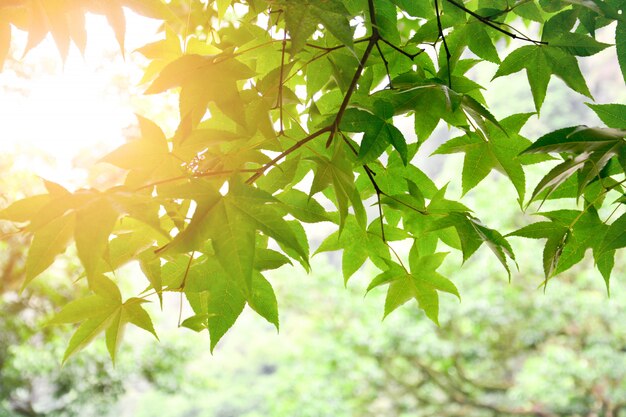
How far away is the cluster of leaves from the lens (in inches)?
14.1

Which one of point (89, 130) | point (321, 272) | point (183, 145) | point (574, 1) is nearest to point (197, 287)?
point (183, 145)

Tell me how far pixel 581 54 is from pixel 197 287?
0.34 metres

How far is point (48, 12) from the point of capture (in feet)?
1.19

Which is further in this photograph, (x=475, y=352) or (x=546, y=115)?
(x=546, y=115)

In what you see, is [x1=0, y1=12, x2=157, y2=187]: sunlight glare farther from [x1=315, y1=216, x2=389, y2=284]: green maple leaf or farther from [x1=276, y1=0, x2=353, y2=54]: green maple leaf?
[x1=276, y1=0, x2=353, y2=54]: green maple leaf

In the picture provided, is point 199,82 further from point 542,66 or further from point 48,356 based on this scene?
point 48,356

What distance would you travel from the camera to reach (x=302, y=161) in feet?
1.70

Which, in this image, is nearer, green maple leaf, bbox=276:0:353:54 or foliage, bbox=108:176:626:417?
green maple leaf, bbox=276:0:353:54

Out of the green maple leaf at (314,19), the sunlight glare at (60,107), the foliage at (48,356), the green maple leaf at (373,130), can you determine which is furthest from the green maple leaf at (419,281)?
the sunlight glare at (60,107)

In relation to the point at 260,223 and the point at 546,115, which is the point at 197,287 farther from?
the point at 546,115

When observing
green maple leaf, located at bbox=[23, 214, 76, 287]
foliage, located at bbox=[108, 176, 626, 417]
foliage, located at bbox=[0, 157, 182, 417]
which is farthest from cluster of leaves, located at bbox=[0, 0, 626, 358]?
foliage, located at bbox=[108, 176, 626, 417]

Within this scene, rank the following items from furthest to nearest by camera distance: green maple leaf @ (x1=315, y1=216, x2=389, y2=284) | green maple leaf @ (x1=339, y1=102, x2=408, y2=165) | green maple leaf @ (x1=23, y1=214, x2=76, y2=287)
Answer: green maple leaf @ (x1=315, y1=216, x2=389, y2=284) < green maple leaf @ (x1=339, y1=102, x2=408, y2=165) < green maple leaf @ (x1=23, y1=214, x2=76, y2=287)

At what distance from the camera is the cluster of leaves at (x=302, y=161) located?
14.1 inches

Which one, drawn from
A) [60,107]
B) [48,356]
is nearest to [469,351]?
[48,356]
